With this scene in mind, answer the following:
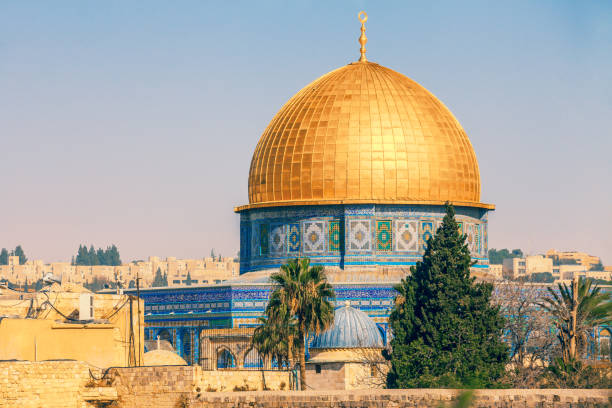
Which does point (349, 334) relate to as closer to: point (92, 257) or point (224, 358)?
point (224, 358)

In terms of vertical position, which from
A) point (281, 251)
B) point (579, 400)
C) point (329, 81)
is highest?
point (329, 81)

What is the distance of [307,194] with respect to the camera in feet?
140

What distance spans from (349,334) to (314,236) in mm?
8275

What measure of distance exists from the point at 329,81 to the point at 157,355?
13814 mm

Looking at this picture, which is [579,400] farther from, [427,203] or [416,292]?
[427,203]

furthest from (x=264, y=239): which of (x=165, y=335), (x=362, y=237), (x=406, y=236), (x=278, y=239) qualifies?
(x=406, y=236)

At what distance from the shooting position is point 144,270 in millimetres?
163375

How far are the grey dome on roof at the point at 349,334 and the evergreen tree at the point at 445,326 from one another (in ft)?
13.9

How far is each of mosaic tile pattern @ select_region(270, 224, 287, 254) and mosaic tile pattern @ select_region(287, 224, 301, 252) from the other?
0.17m

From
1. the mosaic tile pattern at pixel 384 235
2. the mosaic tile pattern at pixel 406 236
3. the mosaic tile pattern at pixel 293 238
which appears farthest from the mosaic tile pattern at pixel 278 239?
the mosaic tile pattern at pixel 406 236

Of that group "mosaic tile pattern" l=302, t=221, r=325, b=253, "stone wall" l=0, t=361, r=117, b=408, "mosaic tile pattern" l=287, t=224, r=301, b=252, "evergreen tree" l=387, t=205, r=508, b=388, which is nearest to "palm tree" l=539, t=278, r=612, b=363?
"evergreen tree" l=387, t=205, r=508, b=388

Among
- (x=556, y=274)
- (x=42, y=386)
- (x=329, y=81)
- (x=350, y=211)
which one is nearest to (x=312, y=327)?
(x=42, y=386)

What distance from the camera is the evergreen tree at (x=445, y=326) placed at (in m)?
27.5

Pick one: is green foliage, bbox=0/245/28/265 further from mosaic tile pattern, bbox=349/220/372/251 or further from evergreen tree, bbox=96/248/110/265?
mosaic tile pattern, bbox=349/220/372/251
